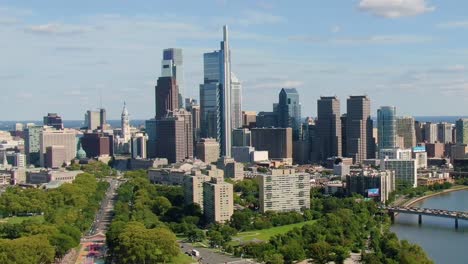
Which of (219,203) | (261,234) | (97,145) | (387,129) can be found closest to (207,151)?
(97,145)

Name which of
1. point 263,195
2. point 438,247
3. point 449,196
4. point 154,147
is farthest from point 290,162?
point 438,247

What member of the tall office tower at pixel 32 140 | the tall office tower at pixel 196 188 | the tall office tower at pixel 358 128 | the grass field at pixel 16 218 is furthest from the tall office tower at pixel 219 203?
the tall office tower at pixel 32 140

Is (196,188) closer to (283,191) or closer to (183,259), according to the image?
(283,191)

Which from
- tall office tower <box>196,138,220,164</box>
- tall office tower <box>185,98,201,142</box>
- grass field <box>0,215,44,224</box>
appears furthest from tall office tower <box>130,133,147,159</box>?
grass field <box>0,215,44,224</box>

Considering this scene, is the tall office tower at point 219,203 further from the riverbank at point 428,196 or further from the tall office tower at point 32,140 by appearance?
the tall office tower at point 32,140

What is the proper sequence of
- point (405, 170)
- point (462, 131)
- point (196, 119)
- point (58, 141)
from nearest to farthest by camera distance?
point (405, 170) → point (58, 141) → point (462, 131) → point (196, 119)

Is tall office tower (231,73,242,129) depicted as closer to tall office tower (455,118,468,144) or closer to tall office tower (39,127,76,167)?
tall office tower (39,127,76,167)
